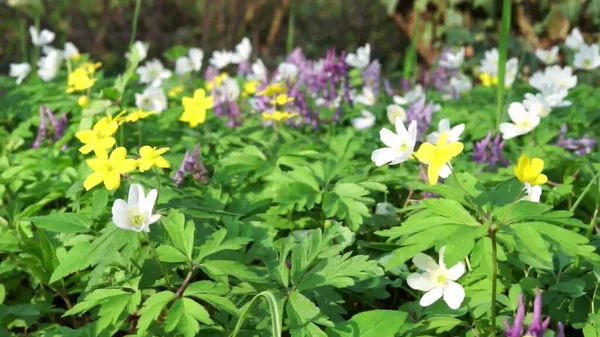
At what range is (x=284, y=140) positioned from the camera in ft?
9.00

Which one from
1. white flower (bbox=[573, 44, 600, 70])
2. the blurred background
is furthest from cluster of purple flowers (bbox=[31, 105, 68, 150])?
the blurred background

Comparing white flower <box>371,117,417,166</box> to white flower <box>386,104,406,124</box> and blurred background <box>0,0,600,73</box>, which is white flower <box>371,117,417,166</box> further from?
blurred background <box>0,0,600,73</box>

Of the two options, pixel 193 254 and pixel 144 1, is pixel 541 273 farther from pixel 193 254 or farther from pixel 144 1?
pixel 144 1

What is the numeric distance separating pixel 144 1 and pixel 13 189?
5.75 meters

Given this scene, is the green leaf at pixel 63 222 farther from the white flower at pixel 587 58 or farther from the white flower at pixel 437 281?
the white flower at pixel 587 58

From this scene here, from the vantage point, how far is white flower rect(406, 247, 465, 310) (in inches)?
59.6

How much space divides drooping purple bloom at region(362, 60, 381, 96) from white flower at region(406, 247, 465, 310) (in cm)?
200

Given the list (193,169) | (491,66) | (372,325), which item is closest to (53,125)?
(193,169)

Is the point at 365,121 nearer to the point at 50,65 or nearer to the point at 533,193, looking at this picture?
the point at 533,193

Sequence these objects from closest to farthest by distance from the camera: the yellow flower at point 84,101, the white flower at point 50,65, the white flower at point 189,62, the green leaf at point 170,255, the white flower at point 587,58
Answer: the green leaf at point 170,255, the yellow flower at point 84,101, the white flower at point 587,58, the white flower at point 50,65, the white flower at point 189,62

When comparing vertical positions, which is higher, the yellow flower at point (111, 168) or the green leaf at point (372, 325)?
the yellow flower at point (111, 168)

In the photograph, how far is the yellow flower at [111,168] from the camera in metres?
1.59

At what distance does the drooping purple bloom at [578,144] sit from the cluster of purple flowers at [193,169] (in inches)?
52.8

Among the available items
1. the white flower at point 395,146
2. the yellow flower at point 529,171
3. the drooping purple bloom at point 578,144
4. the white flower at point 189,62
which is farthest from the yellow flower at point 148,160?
the white flower at point 189,62
